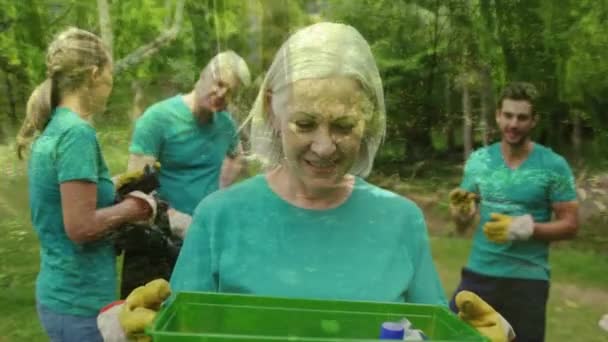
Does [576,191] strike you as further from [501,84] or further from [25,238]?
[25,238]

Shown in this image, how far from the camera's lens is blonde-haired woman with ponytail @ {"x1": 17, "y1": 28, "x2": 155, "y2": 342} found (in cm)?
85

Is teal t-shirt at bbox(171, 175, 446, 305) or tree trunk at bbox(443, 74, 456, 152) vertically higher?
tree trunk at bbox(443, 74, 456, 152)

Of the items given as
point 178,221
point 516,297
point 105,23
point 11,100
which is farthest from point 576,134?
point 11,100

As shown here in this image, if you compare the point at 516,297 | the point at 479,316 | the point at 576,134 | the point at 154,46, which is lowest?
the point at 516,297

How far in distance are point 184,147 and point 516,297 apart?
0.50 m

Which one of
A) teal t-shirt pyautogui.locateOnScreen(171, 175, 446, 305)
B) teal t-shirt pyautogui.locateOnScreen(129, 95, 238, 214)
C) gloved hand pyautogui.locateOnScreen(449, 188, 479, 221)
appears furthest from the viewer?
gloved hand pyautogui.locateOnScreen(449, 188, 479, 221)

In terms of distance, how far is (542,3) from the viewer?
3.13 feet

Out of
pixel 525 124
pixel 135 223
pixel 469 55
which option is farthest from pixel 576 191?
pixel 135 223

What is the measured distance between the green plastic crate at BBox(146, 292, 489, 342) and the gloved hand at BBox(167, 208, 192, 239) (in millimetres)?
228

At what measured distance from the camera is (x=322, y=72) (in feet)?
2.15

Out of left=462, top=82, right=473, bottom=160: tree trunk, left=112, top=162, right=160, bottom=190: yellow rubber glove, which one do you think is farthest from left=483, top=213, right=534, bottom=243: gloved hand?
left=112, top=162, right=160, bottom=190: yellow rubber glove

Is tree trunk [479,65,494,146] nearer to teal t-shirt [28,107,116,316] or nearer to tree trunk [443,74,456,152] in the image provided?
tree trunk [443,74,456,152]

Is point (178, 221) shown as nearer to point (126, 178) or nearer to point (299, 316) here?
point (126, 178)

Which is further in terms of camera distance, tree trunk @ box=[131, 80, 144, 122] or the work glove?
tree trunk @ box=[131, 80, 144, 122]
